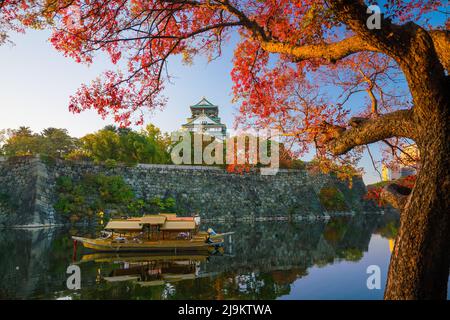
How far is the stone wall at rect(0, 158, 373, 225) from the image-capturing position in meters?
21.3

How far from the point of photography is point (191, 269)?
1103 centimetres

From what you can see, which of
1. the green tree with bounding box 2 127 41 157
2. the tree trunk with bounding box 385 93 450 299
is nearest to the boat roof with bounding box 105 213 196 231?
the tree trunk with bounding box 385 93 450 299

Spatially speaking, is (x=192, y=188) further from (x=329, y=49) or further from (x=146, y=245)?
(x=329, y=49)

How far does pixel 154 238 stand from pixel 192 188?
1385cm

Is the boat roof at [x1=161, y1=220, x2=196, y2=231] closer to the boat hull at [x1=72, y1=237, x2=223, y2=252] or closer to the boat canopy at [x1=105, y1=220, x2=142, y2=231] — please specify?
the boat hull at [x1=72, y1=237, x2=223, y2=252]

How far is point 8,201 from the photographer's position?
21.0 meters

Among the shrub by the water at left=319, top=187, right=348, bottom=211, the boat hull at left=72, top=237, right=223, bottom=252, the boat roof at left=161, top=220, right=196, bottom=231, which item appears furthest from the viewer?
the shrub by the water at left=319, top=187, right=348, bottom=211

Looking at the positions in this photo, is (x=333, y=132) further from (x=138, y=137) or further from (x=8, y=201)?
(x=138, y=137)

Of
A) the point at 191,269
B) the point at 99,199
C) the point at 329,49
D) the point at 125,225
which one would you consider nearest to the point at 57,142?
the point at 99,199

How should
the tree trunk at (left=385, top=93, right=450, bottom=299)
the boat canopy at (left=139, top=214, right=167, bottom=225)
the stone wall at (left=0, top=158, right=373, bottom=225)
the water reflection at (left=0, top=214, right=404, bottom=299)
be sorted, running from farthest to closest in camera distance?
the stone wall at (left=0, top=158, right=373, bottom=225) → the boat canopy at (left=139, top=214, right=167, bottom=225) → the water reflection at (left=0, top=214, right=404, bottom=299) → the tree trunk at (left=385, top=93, right=450, bottom=299)

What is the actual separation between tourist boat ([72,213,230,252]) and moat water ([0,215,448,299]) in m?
0.47

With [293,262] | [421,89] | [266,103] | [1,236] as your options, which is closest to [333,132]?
[421,89]
